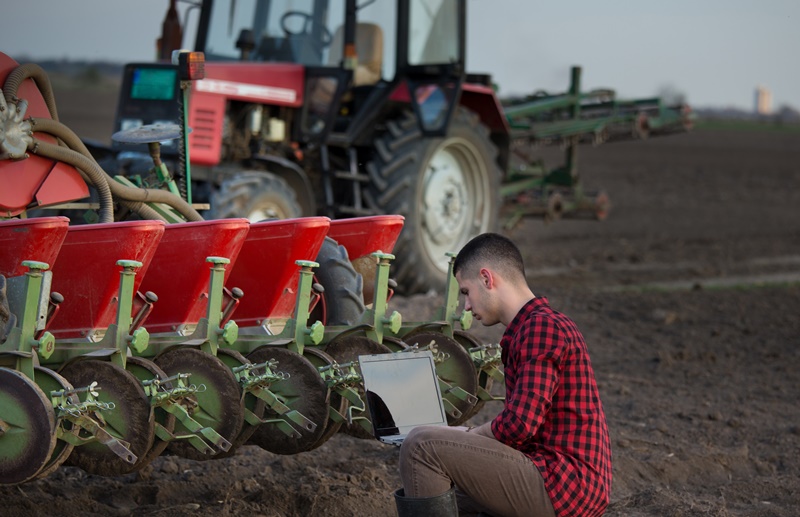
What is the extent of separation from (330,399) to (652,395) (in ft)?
Result: 10.8

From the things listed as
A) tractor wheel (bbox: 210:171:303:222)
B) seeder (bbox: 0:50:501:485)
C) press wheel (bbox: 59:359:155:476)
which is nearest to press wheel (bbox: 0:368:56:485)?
seeder (bbox: 0:50:501:485)

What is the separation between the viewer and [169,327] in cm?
507

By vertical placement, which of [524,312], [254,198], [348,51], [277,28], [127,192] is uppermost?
[277,28]

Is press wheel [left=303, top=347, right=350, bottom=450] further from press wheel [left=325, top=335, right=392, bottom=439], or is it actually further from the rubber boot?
the rubber boot

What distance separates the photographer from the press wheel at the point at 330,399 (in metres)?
4.84

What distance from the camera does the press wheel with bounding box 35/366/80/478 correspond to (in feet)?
13.1

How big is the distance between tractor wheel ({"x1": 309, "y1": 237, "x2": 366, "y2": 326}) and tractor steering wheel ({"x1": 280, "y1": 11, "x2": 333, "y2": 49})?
484cm

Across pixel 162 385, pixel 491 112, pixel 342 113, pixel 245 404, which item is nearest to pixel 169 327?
pixel 245 404

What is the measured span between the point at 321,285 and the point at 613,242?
11.3 metres

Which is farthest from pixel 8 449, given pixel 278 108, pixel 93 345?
pixel 278 108

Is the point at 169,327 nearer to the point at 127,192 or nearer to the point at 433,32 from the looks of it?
the point at 127,192

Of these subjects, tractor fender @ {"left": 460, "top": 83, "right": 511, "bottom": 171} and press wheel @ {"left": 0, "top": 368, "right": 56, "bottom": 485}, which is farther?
tractor fender @ {"left": 460, "top": 83, "right": 511, "bottom": 171}

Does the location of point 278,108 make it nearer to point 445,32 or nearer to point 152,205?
point 445,32

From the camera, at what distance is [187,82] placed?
19.8 feet
